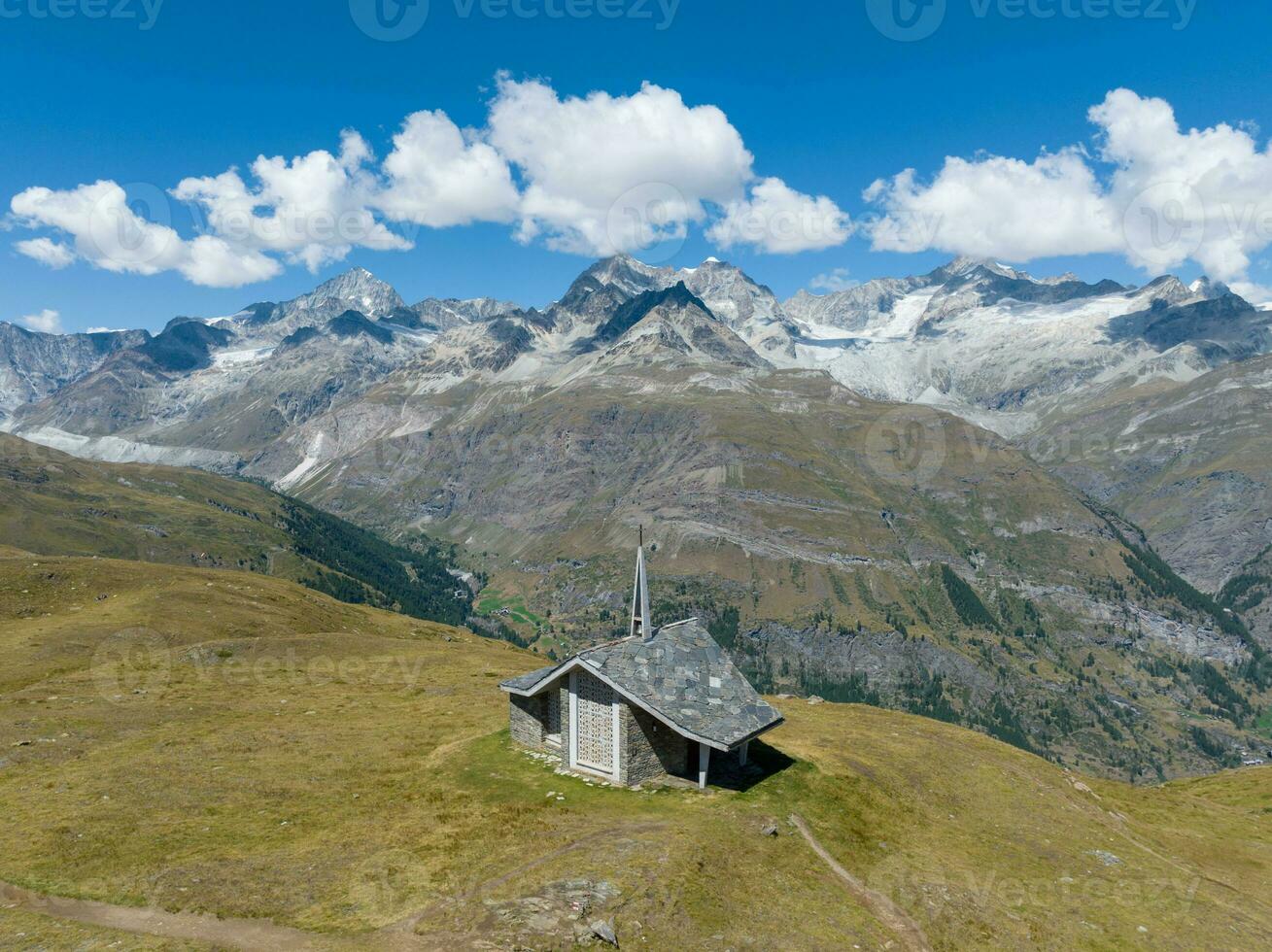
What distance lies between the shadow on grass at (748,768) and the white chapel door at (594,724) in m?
6.75

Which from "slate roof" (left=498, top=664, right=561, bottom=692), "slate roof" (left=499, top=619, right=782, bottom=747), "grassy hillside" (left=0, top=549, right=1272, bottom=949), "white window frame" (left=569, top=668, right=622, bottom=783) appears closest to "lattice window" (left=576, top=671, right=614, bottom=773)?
"white window frame" (left=569, top=668, right=622, bottom=783)

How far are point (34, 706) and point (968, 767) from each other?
7145 centimetres

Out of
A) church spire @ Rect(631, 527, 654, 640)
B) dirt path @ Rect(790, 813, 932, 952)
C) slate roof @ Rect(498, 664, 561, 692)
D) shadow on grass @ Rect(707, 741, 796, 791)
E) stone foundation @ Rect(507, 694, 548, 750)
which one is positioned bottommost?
dirt path @ Rect(790, 813, 932, 952)

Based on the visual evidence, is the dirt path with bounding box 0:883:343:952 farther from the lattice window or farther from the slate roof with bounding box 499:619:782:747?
the slate roof with bounding box 499:619:782:747

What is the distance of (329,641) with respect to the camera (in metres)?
90.2

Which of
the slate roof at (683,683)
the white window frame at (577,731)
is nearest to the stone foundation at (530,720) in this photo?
the slate roof at (683,683)

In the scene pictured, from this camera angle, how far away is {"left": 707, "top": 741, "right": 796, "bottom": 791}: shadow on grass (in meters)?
45.7

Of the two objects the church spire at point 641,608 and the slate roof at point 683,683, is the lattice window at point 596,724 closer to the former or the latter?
the slate roof at point 683,683

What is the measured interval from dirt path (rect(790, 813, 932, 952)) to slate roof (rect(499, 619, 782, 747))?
8.37 meters

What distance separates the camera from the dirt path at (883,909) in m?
32.7

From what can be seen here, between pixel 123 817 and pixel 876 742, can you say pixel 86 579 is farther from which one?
pixel 876 742

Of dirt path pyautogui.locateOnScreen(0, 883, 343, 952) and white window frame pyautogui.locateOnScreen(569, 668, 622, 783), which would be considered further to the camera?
white window frame pyautogui.locateOnScreen(569, 668, 622, 783)

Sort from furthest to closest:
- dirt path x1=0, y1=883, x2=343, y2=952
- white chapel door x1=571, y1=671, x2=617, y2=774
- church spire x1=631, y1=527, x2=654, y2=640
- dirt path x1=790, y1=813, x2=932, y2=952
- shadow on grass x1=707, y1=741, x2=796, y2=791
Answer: church spire x1=631, y1=527, x2=654, y2=640, shadow on grass x1=707, y1=741, x2=796, y2=791, white chapel door x1=571, y1=671, x2=617, y2=774, dirt path x1=790, y1=813, x2=932, y2=952, dirt path x1=0, y1=883, x2=343, y2=952

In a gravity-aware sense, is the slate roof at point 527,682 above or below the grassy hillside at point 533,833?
above
